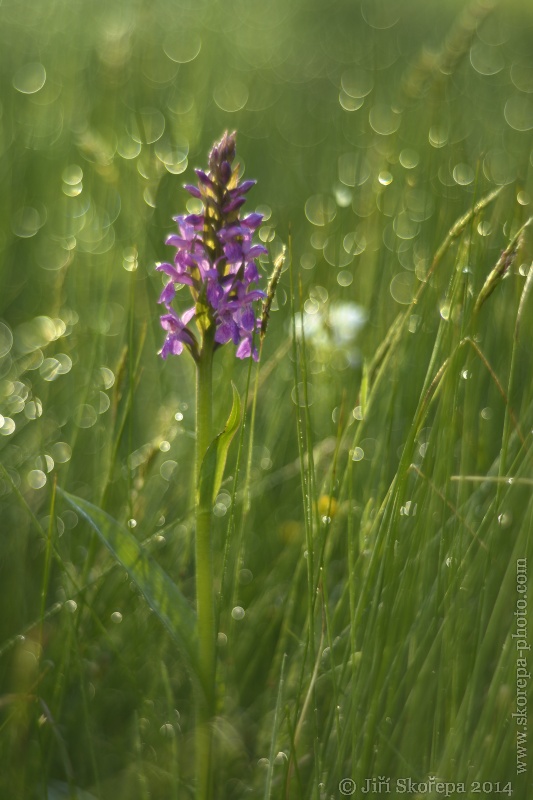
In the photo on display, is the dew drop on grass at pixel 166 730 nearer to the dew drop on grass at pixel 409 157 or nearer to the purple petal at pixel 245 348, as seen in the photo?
the purple petal at pixel 245 348

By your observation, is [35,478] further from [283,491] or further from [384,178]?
[384,178]

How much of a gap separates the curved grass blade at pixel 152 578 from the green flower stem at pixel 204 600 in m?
0.02

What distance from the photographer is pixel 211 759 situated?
1.31 metres

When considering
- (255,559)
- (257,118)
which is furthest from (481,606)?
(257,118)

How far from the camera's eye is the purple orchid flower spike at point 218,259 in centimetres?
128

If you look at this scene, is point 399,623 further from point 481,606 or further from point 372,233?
point 372,233

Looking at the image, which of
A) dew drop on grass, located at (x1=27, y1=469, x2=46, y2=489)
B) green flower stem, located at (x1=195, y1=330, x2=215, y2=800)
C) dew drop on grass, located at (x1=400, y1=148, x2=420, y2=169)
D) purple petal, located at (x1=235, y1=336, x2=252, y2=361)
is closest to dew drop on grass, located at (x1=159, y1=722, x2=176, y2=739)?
green flower stem, located at (x1=195, y1=330, x2=215, y2=800)

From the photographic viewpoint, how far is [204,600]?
1277 mm

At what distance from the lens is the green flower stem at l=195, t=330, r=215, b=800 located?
1286mm

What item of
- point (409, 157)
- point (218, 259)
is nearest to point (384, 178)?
point (218, 259)

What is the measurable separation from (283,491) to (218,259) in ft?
2.78

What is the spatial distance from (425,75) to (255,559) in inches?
54.4

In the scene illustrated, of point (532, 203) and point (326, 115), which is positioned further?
point (326, 115)

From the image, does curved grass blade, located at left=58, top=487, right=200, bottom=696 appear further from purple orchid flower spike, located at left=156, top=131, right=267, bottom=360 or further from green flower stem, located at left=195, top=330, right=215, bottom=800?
purple orchid flower spike, located at left=156, top=131, right=267, bottom=360
